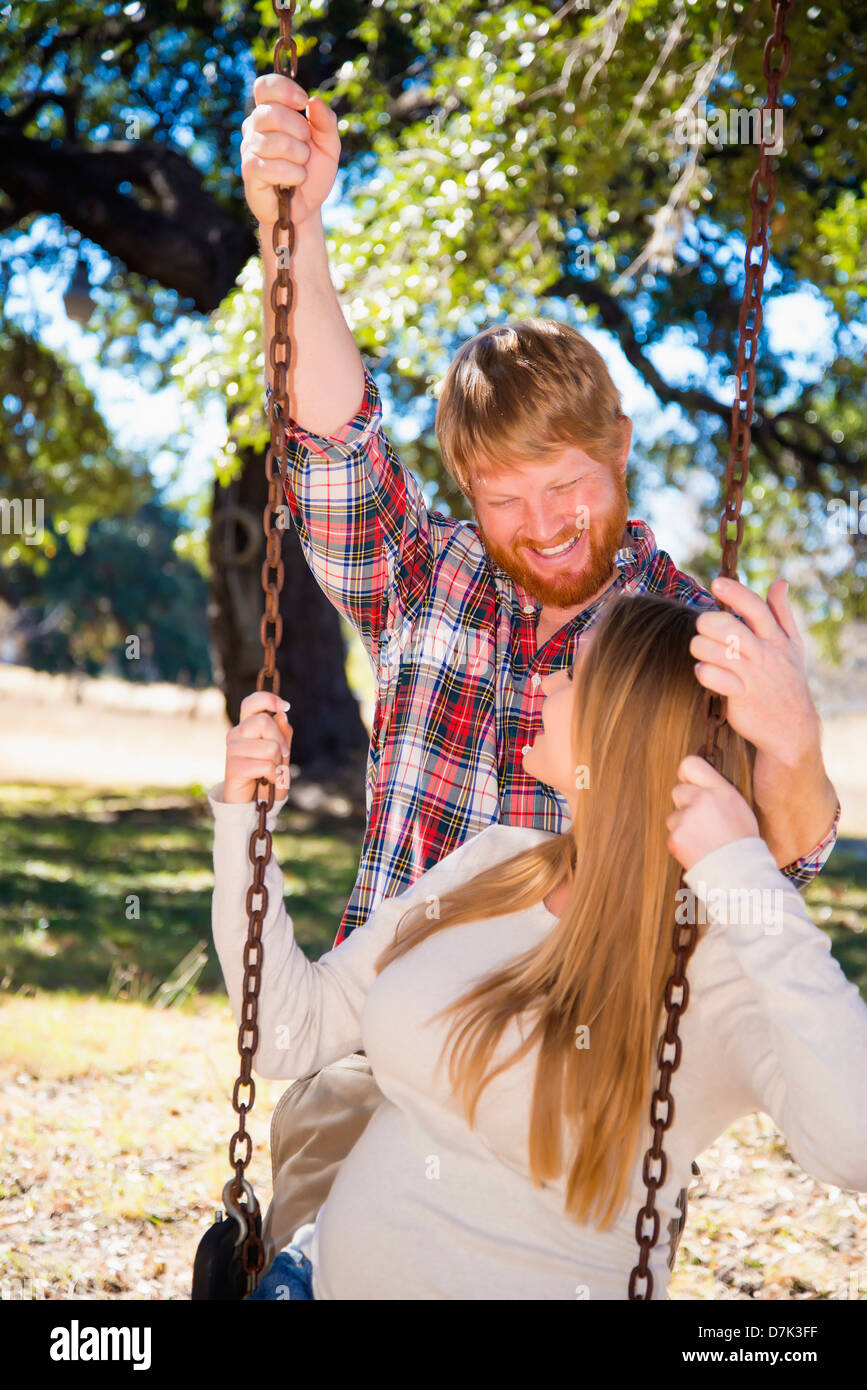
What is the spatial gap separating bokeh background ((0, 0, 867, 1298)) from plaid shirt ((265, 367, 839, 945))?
1.21m

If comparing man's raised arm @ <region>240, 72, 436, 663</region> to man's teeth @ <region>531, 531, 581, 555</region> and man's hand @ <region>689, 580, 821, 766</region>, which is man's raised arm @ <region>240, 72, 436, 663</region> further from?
man's hand @ <region>689, 580, 821, 766</region>

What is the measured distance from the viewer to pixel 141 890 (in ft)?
28.2

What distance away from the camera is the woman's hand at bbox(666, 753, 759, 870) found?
5.52 ft

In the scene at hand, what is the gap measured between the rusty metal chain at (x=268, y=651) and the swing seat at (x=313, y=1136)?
22 cm

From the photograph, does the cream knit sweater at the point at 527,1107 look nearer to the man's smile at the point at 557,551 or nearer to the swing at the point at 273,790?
the swing at the point at 273,790

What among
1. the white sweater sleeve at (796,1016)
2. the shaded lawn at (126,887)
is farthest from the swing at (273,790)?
the shaded lawn at (126,887)

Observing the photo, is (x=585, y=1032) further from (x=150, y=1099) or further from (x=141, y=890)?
(x=141, y=890)

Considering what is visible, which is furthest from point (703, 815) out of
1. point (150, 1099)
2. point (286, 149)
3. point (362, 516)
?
point (150, 1099)

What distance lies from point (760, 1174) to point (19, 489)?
10044 mm

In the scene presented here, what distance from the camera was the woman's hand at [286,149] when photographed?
83.7 inches

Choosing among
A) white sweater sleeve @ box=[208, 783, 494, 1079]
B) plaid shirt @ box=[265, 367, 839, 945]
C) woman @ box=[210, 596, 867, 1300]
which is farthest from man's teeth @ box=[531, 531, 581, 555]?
white sweater sleeve @ box=[208, 783, 494, 1079]

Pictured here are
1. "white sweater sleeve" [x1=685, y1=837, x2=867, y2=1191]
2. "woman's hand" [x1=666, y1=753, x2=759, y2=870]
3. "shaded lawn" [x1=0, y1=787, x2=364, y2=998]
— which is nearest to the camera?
A: "white sweater sleeve" [x1=685, y1=837, x2=867, y2=1191]

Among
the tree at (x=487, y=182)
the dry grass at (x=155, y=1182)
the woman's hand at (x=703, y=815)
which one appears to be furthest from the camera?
the tree at (x=487, y=182)

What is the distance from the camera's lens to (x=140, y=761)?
22500 millimetres
